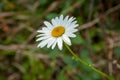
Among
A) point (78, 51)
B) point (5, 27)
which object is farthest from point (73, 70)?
point (5, 27)

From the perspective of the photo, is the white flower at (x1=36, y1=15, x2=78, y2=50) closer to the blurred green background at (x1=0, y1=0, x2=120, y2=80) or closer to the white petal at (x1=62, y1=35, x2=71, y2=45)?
the white petal at (x1=62, y1=35, x2=71, y2=45)

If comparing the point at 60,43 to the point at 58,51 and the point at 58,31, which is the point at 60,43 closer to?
the point at 58,31

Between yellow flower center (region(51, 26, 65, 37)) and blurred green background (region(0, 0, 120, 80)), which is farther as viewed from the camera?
blurred green background (region(0, 0, 120, 80))

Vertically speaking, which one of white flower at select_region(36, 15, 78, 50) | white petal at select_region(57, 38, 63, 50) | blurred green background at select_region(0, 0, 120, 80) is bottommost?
white petal at select_region(57, 38, 63, 50)

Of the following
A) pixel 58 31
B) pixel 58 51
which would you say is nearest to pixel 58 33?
pixel 58 31

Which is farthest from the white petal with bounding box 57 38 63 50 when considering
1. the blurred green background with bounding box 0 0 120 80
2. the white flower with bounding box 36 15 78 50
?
the blurred green background with bounding box 0 0 120 80

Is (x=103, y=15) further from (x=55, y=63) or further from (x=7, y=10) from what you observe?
(x=7, y=10)
